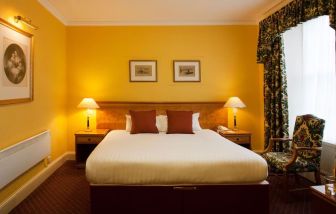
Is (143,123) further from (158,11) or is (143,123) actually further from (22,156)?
(158,11)

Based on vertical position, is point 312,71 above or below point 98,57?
below

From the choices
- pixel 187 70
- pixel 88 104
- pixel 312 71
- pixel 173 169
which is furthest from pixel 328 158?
pixel 88 104

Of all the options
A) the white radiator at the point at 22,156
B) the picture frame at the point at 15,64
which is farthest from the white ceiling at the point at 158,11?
the white radiator at the point at 22,156

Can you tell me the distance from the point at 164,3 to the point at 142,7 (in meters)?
0.40

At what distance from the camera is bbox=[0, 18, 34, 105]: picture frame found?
2629mm

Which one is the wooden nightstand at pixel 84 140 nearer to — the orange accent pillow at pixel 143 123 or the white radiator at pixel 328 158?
the orange accent pillow at pixel 143 123

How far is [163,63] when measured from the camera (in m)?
4.73

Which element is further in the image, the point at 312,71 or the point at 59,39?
the point at 59,39

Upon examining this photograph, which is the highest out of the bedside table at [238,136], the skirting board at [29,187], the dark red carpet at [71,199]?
the bedside table at [238,136]

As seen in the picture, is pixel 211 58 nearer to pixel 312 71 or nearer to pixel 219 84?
pixel 219 84

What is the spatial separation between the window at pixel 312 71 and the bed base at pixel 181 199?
5.39ft

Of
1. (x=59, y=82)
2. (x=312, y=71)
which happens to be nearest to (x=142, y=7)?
(x=59, y=82)

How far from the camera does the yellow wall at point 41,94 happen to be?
2.77m

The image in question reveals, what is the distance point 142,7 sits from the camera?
3.95m
